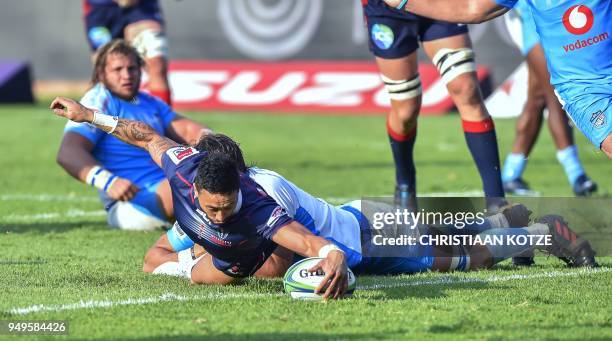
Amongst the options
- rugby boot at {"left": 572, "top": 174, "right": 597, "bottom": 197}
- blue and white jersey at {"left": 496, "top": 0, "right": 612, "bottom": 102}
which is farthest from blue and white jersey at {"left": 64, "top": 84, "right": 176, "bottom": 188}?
rugby boot at {"left": 572, "top": 174, "right": 597, "bottom": 197}

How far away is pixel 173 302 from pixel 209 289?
1.48 feet

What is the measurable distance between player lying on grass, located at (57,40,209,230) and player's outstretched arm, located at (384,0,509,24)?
8.33ft

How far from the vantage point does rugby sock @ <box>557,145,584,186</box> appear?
→ 33.5 ft

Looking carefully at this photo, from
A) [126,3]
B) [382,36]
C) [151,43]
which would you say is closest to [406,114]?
[382,36]

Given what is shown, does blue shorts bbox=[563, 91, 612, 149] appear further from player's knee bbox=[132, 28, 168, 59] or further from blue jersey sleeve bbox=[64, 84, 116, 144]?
player's knee bbox=[132, 28, 168, 59]

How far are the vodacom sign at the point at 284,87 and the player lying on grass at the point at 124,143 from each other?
11.3 meters

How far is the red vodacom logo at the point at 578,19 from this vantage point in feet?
19.7

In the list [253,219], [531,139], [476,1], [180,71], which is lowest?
[180,71]

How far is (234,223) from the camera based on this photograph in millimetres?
5500

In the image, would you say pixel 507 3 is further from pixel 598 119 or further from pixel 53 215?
pixel 53 215

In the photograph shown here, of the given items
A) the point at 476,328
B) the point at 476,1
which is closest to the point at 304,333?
the point at 476,328

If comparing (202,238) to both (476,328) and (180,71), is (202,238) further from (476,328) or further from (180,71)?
(180,71)

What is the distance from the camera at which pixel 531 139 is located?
418 inches

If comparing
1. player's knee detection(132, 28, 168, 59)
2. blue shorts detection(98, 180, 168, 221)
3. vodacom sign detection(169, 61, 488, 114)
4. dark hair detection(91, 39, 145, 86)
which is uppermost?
dark hair detection(91, 39, 145, 86)
